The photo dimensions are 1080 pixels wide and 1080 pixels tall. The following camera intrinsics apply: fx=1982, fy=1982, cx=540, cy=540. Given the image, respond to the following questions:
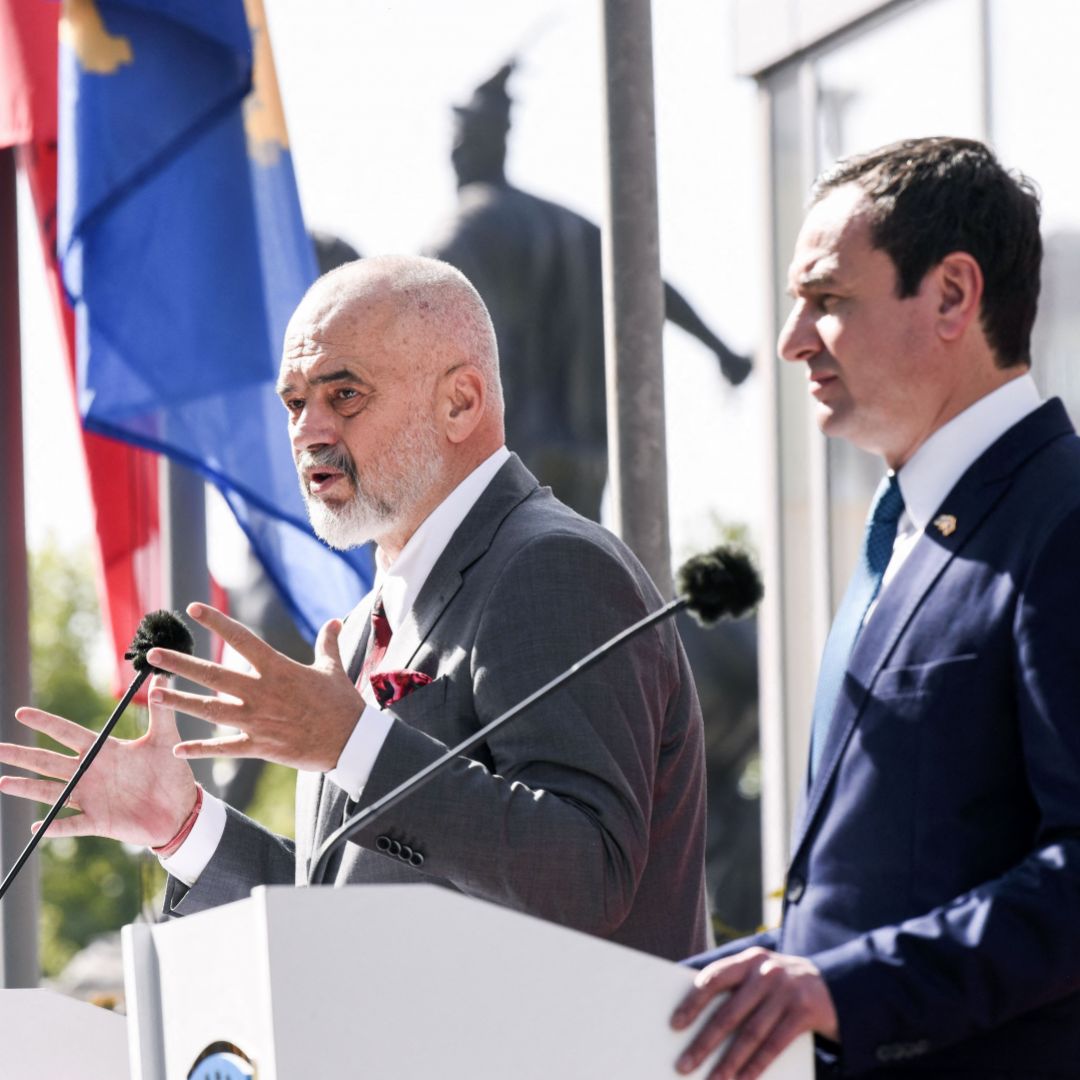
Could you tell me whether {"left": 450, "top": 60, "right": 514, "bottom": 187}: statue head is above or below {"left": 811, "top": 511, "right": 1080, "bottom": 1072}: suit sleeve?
above

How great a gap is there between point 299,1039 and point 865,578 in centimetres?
99

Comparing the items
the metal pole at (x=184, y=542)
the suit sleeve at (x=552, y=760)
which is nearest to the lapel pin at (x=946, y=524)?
the suit sleeve at (x=552, y=760)

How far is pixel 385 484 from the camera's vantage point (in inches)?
139

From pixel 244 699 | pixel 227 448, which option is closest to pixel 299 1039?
pixel 244 699

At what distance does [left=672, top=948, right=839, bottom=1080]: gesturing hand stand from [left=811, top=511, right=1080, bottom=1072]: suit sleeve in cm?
5

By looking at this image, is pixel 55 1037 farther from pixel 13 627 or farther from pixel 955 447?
pixel 13 627

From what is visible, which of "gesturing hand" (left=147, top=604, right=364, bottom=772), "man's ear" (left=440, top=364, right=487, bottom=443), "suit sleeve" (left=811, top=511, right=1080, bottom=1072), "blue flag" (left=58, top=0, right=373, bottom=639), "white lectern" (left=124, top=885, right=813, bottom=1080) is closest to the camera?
"white lectern" (left=124, top=885, right=813, bottom=1080)

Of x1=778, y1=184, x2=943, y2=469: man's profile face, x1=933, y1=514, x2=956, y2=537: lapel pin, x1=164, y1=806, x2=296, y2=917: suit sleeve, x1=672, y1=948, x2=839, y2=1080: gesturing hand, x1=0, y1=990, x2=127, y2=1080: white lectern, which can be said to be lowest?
x1=0, y1=990, x2=127, y2=1080: white lectern

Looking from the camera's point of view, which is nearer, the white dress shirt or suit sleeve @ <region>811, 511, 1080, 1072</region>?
suit sleeve @ <region>811, 511, 1080, 1072</region>

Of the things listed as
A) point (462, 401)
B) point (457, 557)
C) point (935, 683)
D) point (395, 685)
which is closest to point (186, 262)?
point (462, 401)

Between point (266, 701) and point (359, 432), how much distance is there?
989 mm

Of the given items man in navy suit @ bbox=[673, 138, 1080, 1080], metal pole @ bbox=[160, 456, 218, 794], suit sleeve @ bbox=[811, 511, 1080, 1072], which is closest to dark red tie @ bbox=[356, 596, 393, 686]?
man in navy suit @ bbox=[673, 138, 1080, 1080]

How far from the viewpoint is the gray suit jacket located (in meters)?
2.88

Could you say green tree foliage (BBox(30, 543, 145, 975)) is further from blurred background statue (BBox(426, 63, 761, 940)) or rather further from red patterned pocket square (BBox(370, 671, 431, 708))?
red patterned pocket square (BBox(370, 671, 431, 708))
